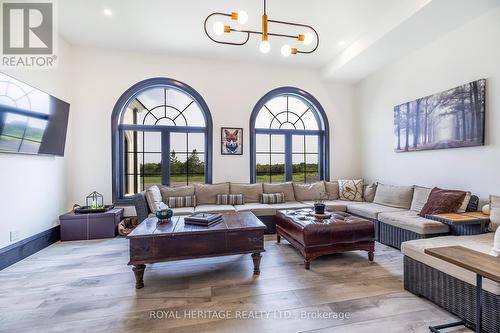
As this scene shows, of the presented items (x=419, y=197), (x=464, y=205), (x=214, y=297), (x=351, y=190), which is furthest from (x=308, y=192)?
(x=214, y=297)

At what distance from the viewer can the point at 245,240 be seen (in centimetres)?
257

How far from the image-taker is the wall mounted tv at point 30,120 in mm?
2717

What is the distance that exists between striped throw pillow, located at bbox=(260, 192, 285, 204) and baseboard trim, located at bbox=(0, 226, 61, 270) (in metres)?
3.43

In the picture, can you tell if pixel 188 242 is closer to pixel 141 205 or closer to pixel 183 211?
pixel 183 211

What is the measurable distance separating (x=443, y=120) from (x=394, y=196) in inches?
53.5

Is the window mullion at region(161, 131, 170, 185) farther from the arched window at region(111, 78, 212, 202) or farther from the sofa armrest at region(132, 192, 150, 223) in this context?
the sofa armrest at region(132, 192, 150, 223)

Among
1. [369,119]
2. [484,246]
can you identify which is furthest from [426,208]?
[369,119]

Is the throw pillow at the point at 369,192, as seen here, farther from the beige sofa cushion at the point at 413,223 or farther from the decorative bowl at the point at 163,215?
the decorative bowl at the point at 163,215

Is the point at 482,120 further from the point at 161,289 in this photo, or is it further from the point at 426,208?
the point at 161,289

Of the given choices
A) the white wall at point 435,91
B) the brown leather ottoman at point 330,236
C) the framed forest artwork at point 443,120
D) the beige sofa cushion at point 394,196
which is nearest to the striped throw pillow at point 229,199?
the brown leather ottoman at point 330,236

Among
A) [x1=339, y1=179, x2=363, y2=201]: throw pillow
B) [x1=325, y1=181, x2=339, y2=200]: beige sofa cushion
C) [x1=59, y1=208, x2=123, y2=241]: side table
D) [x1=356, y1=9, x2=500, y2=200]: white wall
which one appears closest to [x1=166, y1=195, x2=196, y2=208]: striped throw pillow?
[x1=59, y1=208, x2=123, y2=241]: side table

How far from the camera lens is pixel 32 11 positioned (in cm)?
320

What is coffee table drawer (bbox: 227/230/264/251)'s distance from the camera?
254 cm

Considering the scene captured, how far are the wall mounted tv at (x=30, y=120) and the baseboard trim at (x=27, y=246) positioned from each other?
117 centimetres
